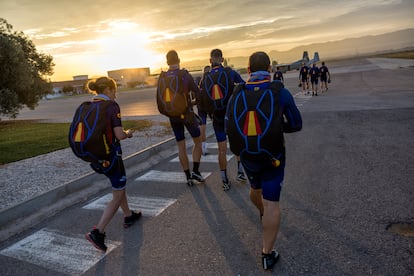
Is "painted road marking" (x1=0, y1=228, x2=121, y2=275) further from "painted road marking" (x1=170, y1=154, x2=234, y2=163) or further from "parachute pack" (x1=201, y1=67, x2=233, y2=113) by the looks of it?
"painted road marking" (x1=170, y1=154, x2=234, y2=163)

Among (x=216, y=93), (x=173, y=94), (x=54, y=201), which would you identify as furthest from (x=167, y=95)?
(x=54, y=201)

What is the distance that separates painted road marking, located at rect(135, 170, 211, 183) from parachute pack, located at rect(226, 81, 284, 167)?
335 cm

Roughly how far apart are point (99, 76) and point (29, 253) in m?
2.47

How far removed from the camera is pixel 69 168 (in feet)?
24.0

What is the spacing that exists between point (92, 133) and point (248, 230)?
2292 millimetres

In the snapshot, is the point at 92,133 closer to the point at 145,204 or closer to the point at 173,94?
the point at 173,94

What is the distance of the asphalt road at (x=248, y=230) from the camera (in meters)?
3.22

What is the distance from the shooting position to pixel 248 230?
391 centimetres

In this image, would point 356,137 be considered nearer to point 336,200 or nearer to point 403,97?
point 336,200

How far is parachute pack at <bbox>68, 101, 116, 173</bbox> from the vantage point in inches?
136

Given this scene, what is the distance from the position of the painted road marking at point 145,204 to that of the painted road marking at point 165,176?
92cm

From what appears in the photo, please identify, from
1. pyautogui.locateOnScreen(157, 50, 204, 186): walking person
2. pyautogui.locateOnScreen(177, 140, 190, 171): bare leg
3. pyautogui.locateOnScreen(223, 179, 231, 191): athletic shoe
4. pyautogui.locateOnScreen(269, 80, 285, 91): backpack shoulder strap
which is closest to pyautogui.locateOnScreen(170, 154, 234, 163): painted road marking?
pyautogui.locateOnScreen(177, 140, 190, 171): bare leg

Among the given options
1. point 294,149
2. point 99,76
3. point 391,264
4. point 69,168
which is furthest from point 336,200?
point 69,168

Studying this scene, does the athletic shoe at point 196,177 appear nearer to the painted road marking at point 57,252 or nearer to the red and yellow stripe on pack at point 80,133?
the painted road marking at point 57,252
